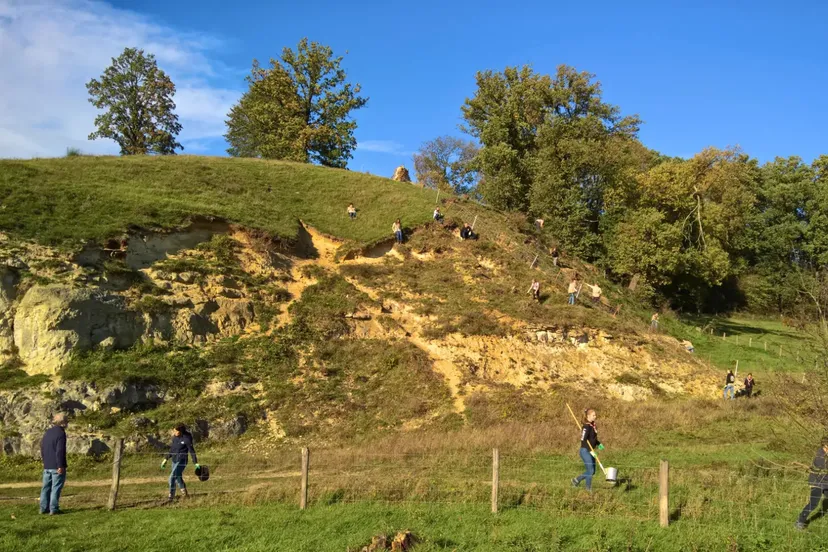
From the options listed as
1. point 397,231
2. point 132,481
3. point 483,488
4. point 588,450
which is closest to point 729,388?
point 588,450

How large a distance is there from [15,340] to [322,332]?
33.2 feet

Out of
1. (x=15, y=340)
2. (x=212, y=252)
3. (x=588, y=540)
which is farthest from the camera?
(x=212, y=252)

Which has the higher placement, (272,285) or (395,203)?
(395,203)

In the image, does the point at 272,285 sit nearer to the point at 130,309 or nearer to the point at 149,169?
the point at 130,309

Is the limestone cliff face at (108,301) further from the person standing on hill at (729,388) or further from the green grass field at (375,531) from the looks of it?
the person standing on hill at (729,388)

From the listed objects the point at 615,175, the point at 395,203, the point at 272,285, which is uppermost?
the point at 615,175

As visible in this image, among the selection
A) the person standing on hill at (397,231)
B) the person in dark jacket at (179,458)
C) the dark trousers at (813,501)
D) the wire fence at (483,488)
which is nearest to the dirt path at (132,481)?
the wire fence at (483,488)

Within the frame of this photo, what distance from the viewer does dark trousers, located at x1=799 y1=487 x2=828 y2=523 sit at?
30.5 feet

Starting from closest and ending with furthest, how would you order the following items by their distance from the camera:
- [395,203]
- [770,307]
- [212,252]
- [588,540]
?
[588,540], [212,252], [395,203], [770,307]

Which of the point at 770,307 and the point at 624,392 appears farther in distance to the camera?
the point at 770,307

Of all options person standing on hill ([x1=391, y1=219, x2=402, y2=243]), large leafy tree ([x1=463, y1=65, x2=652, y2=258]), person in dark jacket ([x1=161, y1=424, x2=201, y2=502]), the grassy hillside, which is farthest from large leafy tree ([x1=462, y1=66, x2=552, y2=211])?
person in dark jacket ([x1=161, y1=424, x2=201, y2=502])

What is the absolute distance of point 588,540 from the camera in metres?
8.62

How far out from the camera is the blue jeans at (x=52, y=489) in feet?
35.0

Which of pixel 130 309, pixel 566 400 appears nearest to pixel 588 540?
pixel 566 400
